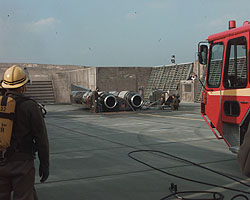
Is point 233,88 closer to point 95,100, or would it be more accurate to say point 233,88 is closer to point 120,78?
point 95,100

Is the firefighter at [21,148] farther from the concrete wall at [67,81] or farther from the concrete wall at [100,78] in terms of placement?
the concrete wall at [67,81]

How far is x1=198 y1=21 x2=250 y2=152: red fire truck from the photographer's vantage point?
722cm

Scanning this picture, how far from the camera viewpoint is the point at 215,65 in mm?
8383

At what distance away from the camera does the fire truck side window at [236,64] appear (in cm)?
729

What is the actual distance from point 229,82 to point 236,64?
45 centimetres

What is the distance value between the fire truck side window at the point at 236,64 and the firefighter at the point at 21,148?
16.4ft

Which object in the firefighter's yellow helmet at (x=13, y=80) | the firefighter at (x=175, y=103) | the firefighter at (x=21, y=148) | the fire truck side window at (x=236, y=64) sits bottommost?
the firefighter at (x=175, y=103)

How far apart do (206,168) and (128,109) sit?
17.2m

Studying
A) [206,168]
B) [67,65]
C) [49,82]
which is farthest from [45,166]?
[67,65]

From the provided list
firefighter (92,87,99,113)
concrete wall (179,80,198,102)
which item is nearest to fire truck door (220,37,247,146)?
firefighter (92,87,99,113)

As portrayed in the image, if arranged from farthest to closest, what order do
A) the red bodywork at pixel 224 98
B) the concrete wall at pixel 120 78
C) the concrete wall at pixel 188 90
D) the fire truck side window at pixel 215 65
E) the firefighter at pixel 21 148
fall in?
the concrete wall at pixel 120 78 → the concrete wall at pixel 188 90 → the fire truck side window at pixel 215 65 → the red bodywork at pixel 224 98 → the firefighter at pixel 21 148

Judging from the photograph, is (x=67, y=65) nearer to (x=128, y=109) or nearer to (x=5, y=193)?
(x=128, y=109)

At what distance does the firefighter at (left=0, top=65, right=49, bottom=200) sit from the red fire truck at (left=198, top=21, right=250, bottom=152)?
4.79m

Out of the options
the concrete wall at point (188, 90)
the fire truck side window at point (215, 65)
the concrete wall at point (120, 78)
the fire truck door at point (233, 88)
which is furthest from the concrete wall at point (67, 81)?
the fire truck door at point (233, 88)
